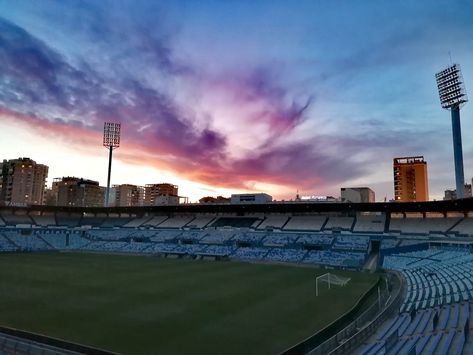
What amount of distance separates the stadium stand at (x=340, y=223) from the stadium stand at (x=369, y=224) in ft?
3.48

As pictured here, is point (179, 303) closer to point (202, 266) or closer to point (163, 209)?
point (202, 266)

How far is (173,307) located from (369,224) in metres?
47.4

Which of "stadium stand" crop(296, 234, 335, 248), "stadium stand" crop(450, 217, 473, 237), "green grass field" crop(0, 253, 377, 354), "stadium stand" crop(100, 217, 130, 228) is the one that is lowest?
"green grass field" crop(0, 253, 377, 354)

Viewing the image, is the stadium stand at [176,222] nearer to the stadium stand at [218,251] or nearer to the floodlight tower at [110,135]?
the floodlight tower at [110,135]

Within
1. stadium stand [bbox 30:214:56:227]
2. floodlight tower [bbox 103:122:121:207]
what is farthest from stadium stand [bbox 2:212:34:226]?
floodlight tower [bbox 103:122:121:207]

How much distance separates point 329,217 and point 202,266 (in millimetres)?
31672

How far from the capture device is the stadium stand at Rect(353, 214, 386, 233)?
197 ft

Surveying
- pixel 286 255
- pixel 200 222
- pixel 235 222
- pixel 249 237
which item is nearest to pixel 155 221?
pixel 200 222

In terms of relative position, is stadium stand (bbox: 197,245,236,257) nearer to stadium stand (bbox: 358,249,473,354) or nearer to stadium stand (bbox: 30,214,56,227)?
stadium stand (bbox: 358,249,473,354)

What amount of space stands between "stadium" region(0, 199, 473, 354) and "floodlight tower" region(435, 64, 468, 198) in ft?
19.0

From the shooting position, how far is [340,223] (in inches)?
2544

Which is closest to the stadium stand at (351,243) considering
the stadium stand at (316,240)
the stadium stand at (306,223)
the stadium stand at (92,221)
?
the stadium stand at (316,240)

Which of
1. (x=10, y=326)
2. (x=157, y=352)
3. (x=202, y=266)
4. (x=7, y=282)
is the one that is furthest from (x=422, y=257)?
(x=7, y=282)

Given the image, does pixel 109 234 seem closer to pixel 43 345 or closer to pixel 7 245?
pixel 7 245
